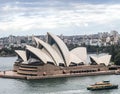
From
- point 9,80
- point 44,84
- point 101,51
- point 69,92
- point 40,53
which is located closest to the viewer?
point 69,92

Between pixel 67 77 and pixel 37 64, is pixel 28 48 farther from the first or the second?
pixel 67 77

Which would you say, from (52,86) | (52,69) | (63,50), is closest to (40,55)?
(52,69)

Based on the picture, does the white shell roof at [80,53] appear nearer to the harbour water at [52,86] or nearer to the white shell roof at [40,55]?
the white shell roof at [40,55]

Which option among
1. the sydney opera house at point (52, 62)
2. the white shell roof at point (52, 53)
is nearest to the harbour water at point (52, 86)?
the sydney opera house at point (52, 62)

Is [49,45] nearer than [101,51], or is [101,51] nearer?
[49,45]

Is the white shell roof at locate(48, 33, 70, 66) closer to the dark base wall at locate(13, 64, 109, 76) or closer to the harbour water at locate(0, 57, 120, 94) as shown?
the dark base wall at locate(13, 64, 109, 76)

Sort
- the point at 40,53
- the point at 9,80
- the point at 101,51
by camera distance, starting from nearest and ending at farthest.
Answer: the point at 9,80, the point at 40,53, the point at 101,51

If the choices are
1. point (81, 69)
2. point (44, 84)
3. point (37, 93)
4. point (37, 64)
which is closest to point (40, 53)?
point (37, 64)

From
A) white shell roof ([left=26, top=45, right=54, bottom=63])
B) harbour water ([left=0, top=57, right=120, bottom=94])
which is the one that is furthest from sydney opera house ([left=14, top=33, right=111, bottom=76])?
harbour water ([left=0, top=57, right=120, bottom=94])
